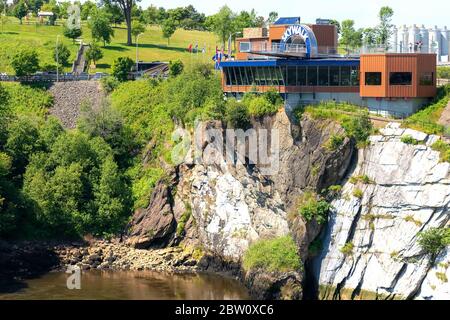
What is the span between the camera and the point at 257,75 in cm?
9681

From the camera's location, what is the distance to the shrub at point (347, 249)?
8262 cm

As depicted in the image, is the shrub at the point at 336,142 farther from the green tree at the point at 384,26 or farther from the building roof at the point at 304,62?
the green tree at the point at 384,26

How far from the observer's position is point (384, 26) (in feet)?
391

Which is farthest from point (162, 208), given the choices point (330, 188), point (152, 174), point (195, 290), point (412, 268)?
point (412, 268)

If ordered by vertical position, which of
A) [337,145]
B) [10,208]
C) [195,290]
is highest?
[337,145]

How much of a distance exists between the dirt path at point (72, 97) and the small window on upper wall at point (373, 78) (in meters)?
40.9

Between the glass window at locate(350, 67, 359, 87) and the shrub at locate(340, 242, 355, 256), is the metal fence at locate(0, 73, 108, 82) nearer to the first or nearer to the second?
the glass window at locate(350, 67, 359, 87)

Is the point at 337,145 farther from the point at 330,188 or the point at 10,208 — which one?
the point at 10,208

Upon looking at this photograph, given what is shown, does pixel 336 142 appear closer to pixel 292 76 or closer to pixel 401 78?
pixel 401 78

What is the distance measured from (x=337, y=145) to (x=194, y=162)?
69.2 feet

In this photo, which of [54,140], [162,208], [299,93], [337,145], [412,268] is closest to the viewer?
[412,268]

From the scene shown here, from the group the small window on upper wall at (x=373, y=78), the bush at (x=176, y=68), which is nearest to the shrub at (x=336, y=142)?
the small window on upper wall at (x=373, y=78)

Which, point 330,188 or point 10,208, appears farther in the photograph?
point 10,208

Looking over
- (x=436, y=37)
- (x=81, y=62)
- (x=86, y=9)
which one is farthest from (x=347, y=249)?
(x=86, y=9)
